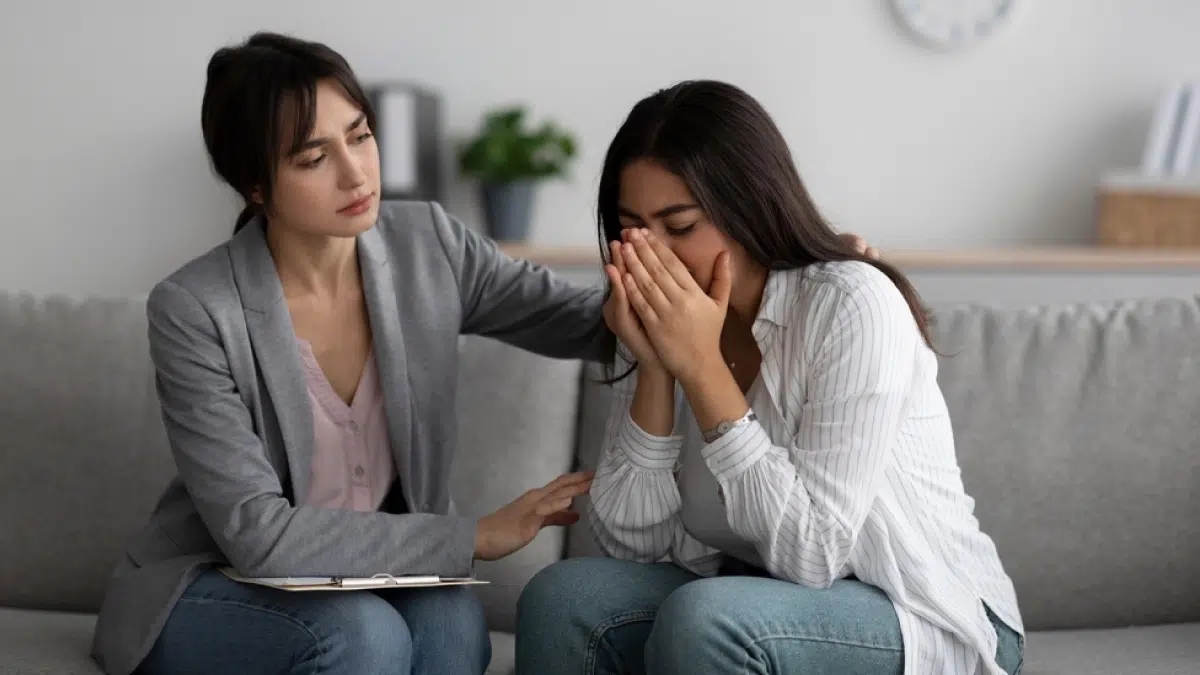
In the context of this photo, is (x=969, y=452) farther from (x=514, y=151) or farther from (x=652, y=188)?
(x=514, y=151)

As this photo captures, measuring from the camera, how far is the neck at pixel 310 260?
1857 millimetres

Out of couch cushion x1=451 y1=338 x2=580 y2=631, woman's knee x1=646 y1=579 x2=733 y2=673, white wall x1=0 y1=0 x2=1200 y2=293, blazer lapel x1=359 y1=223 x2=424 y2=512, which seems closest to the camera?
woman's knee x1=646 y1=579 x2=733 y2=673

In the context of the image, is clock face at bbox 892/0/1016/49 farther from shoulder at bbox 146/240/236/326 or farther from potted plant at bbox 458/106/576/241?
shoulder at bbox 146/240/236/326

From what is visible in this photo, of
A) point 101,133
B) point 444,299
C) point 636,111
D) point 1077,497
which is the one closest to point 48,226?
point 101,133

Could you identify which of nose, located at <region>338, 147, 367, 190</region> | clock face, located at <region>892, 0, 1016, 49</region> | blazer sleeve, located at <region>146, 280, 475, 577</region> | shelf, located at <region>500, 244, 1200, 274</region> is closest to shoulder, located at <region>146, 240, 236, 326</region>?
→ blazer sleeve, located at <region>146, 280, 475, 577</region>

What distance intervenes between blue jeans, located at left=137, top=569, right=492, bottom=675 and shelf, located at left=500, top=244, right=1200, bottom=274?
5.42 feet

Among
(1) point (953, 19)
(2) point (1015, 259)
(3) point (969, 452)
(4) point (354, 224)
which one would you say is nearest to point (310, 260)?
(4) point (354, 224)

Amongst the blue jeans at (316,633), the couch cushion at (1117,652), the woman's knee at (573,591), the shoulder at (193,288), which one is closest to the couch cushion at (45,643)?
the blue jeans at (316,633)

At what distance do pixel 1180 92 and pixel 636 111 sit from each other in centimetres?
239

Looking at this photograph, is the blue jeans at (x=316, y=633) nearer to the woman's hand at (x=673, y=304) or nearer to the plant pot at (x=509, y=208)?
the woman's hand at (x=673, y=304)

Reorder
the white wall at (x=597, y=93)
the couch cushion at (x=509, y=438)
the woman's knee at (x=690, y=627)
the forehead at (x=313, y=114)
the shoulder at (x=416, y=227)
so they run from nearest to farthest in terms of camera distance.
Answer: the woman's knee at (x=690, y=627) → the forehead at (x=313, y=114) → the shoulder at (x=416, y=227) → the couch cushion at (x=509, y=438) → the white wall at (x=597, y=93)

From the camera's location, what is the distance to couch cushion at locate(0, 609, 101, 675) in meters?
1.78

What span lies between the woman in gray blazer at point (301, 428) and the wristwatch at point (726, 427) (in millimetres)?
227

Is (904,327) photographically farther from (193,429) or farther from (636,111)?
(193,429)
